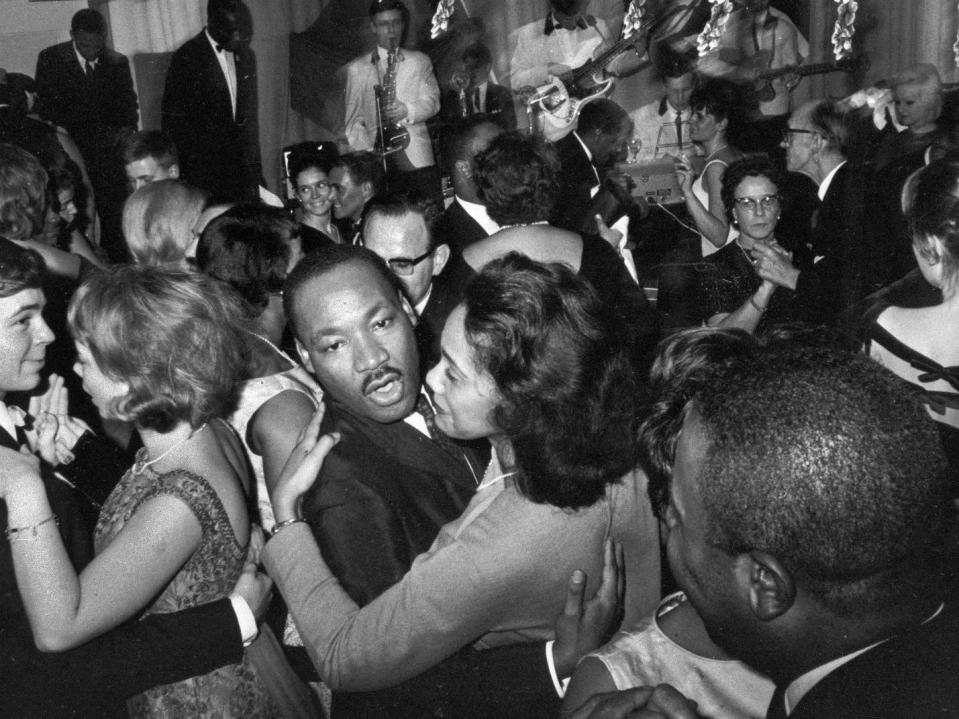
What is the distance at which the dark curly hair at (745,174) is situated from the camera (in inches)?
127

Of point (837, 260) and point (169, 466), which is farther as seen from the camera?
point (837, 260)

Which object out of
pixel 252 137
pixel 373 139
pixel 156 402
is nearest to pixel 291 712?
pixel 156 402

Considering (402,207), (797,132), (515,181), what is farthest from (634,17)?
(402,207)

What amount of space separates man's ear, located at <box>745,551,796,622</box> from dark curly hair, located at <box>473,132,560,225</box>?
2093mm

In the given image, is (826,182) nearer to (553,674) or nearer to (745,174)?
(745,174)

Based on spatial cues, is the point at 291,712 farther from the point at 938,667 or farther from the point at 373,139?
the point at 373,139

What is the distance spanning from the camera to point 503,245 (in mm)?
2746

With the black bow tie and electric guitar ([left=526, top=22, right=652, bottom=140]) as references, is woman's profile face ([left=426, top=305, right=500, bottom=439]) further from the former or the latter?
the black bow tie

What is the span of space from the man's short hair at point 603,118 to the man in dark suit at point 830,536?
13.5 ft

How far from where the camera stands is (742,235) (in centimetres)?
325

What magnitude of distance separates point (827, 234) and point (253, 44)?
4.75 meters

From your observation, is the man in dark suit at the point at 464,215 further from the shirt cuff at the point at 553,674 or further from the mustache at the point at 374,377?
the shirt cuff at the point at 553,674

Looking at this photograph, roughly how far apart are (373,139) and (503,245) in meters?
3.30

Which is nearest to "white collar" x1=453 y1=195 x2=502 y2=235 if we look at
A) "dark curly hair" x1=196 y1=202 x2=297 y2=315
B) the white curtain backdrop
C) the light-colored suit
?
"dark curly hair" x1=196 y1=202 x2=297 y2=315
